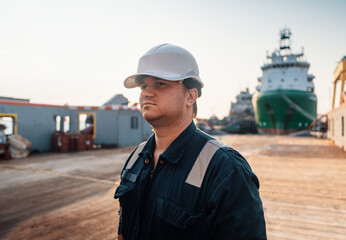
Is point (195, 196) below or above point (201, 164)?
below

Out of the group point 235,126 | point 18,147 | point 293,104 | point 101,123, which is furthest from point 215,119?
point 18,147

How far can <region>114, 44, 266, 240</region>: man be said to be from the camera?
3.93 feet

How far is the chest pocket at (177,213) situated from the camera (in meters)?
1.24

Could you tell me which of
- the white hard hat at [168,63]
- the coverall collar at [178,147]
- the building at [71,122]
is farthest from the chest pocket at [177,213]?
the building at [71,122]

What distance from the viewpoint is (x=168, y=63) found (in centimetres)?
151

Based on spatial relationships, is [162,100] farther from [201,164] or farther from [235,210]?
[235,210]

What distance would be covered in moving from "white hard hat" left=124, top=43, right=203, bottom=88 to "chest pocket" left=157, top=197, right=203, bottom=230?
30.1 inches

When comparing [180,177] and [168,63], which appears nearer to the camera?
[180,177]

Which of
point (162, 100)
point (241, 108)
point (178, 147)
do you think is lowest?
point (178, 147)

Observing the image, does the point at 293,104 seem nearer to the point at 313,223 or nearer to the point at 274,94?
the point at 274,94

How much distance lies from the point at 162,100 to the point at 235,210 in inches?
30.7

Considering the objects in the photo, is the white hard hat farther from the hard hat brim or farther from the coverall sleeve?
the coverall sleeve

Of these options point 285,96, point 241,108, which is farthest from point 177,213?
point 241,108

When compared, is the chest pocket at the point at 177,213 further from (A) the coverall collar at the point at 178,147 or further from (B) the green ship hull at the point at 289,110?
(B) the green ship hull at the point at 289,110
